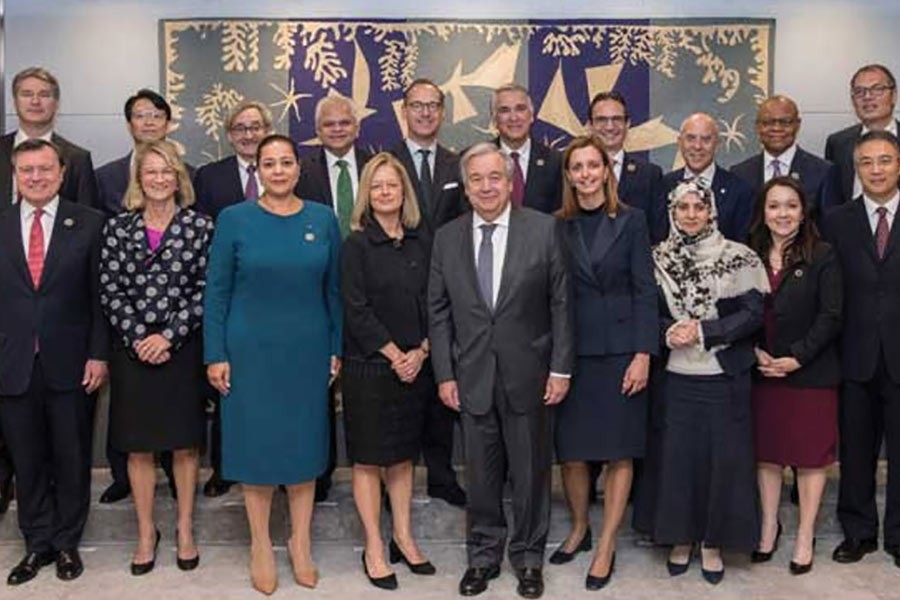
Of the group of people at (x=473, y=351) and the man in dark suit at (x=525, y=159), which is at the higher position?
the man in dark suit at (x=525, y=159)

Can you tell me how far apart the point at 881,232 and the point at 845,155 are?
87 centimetres

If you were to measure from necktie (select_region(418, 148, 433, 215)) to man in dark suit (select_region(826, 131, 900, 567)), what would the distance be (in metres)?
1.60

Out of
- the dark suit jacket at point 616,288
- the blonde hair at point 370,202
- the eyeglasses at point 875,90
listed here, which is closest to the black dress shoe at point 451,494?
the dark suit jacket at point 616,288

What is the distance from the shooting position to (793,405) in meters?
3.95

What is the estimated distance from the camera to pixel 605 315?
3785mm

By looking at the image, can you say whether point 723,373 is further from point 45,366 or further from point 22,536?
point 22,536

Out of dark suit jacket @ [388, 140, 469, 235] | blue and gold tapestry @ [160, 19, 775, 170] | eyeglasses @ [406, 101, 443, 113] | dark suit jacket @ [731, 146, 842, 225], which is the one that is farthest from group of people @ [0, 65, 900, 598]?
blue and gold tapestry @ [160, 19, 775, 170]

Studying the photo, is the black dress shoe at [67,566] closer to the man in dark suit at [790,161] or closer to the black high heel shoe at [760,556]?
the black high heel shoe at [760,556]

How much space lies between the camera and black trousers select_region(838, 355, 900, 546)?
4.06m

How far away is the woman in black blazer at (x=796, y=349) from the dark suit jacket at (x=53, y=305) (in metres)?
2.50

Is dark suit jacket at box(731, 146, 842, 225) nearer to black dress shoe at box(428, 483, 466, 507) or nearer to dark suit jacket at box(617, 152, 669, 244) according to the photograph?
dark suit jacket at box(617, 152, 669, 244)

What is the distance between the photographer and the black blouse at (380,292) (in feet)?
12.3

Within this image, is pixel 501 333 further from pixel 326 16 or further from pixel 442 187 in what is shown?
pixel 326 16

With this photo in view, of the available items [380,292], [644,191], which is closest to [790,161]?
[644,191]
